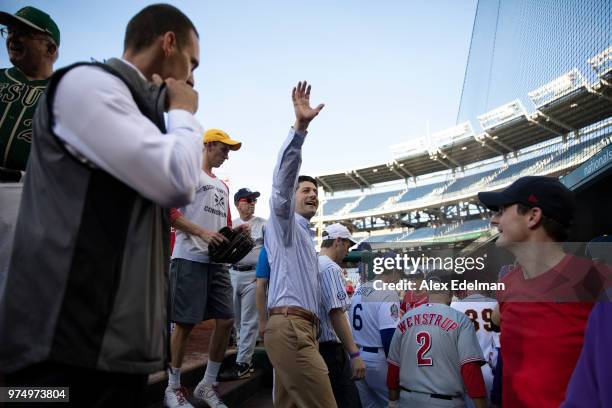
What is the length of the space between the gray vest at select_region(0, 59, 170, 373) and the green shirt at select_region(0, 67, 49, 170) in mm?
852

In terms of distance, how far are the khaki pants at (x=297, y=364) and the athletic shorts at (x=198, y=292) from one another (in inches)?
33.9

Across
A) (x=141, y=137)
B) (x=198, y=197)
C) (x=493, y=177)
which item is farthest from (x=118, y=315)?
(x=493, y=177)

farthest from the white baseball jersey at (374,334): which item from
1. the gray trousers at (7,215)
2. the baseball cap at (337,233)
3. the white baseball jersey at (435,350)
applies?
the gray trousers at (7,215)

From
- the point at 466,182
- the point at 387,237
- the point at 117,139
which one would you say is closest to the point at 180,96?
the point at 117,139

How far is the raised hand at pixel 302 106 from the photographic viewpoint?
2199mm

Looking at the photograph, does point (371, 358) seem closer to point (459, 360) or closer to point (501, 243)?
point (459, 360)

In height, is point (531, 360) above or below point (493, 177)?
below

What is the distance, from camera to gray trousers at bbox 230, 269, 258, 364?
4.31 meters

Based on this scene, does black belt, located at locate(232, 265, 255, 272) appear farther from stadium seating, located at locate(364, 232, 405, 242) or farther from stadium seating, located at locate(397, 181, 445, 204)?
stadium seating, located at locate(397, 181, 445, 204)

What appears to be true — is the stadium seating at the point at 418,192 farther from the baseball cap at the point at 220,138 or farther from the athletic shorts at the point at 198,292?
the athletic shorts at the point at 198,292

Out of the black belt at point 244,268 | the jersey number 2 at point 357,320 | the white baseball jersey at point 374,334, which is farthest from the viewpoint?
the black belt at point 244,268

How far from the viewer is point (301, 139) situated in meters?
2.28

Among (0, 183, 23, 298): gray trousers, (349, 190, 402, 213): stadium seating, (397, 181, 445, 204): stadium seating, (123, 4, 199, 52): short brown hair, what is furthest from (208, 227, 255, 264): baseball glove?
(349, 190, 402, 213): stadium seating

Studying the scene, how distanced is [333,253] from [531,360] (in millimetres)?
2127
